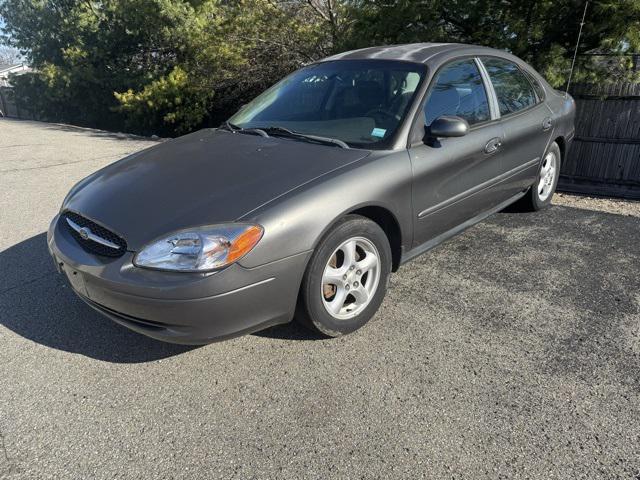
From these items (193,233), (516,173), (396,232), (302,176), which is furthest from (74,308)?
(516,173)

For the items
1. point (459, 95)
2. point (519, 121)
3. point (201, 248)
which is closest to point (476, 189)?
point (459, 95)

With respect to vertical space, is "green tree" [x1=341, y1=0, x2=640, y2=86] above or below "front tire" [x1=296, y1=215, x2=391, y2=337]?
above

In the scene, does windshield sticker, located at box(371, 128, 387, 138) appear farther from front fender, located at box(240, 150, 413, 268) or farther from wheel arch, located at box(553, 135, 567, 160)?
wheel arch, located at box(553, 135, 567, 160)

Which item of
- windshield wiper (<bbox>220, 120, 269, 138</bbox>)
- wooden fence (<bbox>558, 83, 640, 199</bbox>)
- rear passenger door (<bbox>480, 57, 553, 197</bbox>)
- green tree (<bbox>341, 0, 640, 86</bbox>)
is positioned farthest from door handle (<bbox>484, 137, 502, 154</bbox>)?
wooden fence (<bbox>558, 83, 640, 199</bbox>)

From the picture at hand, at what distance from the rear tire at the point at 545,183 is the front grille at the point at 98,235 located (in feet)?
12.3

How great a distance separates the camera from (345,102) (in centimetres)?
346

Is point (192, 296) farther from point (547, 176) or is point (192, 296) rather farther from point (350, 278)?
point (547, 176)

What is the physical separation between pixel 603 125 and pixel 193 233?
264 inches

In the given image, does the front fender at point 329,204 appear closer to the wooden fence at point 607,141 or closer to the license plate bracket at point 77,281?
the license plate bracket at point 77,281

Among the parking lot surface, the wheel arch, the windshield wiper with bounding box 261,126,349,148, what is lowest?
the parking lot surface

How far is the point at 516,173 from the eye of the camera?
4129mm

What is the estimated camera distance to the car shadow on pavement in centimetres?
280

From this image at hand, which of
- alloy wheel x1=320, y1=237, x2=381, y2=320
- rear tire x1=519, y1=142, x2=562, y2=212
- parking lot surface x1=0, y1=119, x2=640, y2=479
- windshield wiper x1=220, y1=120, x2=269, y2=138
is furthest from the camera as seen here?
rear tire x1=519, y1=142, x2=562, y2=212

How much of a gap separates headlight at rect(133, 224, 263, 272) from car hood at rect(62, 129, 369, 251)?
0.06 meters
